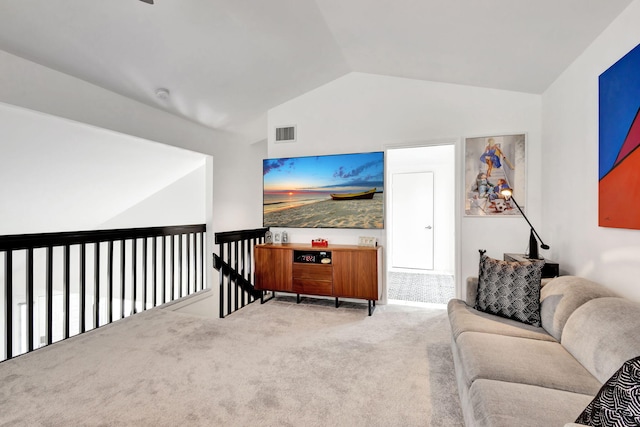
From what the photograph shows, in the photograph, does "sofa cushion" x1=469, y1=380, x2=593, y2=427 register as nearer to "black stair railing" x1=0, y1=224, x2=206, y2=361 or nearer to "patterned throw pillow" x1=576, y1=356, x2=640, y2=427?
"patterned throw pillow" x1=576, y1=356, x2=640, y2=427

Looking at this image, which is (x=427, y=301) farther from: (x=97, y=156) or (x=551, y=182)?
(x=97, y=156)

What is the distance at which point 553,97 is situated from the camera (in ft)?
9.51

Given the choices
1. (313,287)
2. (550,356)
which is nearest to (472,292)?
(550,356)

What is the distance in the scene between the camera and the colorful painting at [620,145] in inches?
67.8

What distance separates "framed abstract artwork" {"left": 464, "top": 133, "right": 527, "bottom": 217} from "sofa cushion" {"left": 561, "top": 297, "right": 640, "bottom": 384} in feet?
6.03

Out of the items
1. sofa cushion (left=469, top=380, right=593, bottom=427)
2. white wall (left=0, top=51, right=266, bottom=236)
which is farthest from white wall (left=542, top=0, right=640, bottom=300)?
white wall (left=0, top=51, right=266, bottom=236)

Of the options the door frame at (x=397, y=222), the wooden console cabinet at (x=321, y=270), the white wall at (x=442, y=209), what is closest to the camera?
the wooden console cabinet at (x=321, y=270)

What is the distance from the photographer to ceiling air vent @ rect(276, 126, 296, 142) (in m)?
4.23

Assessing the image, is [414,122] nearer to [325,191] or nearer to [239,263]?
[325,191]

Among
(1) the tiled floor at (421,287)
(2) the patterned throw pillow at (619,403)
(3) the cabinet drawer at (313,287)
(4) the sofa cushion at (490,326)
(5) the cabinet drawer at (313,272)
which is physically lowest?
(1) the tiled floor at (421,287)

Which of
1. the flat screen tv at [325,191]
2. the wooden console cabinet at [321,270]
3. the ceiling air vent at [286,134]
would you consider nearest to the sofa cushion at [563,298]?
the wooden console cabinet at [321,270]

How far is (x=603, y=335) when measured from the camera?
1427mm

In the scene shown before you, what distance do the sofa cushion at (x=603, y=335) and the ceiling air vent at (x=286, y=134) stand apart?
3.58 m

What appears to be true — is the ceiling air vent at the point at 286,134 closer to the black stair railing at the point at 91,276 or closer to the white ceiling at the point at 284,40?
the white ceiling at the point at 284,40
